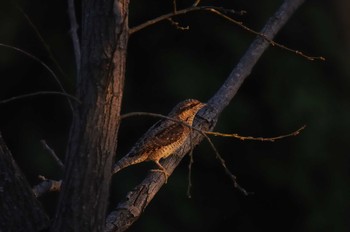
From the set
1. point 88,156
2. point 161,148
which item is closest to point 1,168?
point 88,156

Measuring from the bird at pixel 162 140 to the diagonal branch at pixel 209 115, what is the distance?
0.62 ft

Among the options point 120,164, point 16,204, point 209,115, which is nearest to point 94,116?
point 16,204

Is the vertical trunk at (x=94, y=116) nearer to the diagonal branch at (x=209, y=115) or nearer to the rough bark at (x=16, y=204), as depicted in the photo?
the rough bark at (x=16, y=204)

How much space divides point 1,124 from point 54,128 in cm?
39

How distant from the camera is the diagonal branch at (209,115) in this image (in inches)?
150

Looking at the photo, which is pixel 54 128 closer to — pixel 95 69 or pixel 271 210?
pixel 271 210

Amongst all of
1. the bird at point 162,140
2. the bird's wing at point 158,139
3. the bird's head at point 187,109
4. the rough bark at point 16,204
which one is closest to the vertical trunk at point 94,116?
the rough bark at point 16,204

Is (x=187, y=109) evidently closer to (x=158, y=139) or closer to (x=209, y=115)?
(x=158, y=139)

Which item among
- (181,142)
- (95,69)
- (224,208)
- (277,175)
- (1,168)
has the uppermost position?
(95,69)

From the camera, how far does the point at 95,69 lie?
282 centimetres

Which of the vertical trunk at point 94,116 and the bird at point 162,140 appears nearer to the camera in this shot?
the vertical trunk at point 94,116

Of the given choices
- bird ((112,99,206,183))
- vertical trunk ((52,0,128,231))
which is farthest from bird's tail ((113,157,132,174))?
vertical trunk ((52,0,128,231))

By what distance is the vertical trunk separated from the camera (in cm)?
282

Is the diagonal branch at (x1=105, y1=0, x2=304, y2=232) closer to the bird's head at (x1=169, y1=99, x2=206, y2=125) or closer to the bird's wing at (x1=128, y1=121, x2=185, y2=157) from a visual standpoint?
the bird's wing at (x1=128, y1=121, x2=185, y2=157)
